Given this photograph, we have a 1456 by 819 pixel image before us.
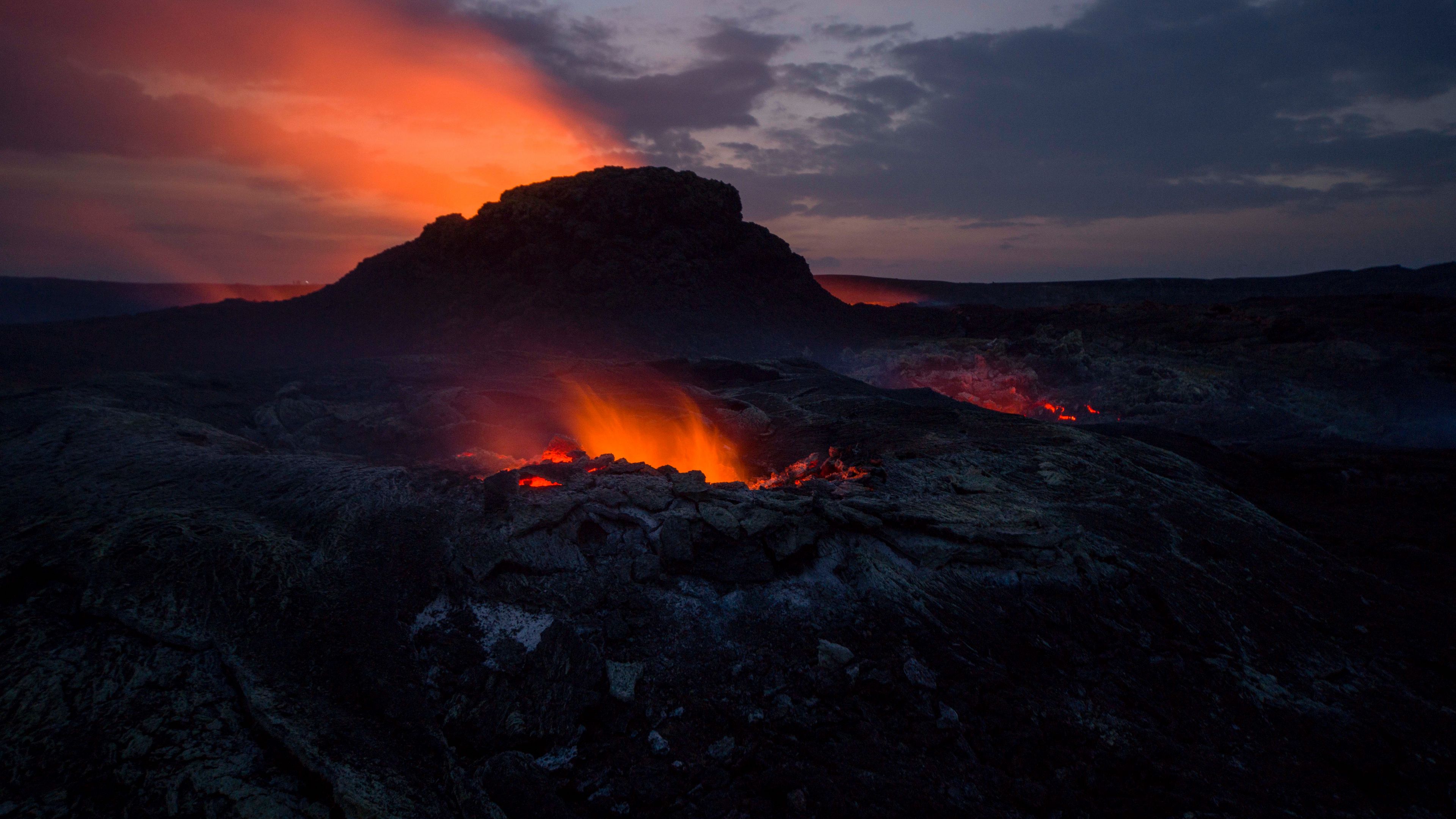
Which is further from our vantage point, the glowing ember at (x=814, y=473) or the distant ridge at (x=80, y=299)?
the distant ridge at (x=80, y=299)

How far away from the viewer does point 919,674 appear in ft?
15.7

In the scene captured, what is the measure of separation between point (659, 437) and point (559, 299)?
14.7 m

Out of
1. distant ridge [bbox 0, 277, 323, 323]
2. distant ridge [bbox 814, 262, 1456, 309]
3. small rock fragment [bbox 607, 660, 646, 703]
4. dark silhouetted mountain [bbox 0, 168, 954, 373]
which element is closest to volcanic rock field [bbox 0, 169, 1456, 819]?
small rock fragment [bbox 607, 660, 646, 703]

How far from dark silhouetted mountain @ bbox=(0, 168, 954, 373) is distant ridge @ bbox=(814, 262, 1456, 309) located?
7.43 meters

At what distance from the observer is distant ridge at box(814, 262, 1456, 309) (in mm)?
33812

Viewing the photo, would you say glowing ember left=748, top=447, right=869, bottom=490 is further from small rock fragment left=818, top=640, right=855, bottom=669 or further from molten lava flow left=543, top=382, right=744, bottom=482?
small rock fragment left=818, top=640, right=855, bottom=669

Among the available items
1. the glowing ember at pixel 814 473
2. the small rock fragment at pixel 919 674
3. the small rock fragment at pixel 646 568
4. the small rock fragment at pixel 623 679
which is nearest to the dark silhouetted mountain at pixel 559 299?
the glowing ember at pixel 814 473

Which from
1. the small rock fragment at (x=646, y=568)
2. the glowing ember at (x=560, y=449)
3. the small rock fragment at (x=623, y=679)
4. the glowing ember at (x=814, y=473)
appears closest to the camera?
the small rock fragment at (x=623, y=679)

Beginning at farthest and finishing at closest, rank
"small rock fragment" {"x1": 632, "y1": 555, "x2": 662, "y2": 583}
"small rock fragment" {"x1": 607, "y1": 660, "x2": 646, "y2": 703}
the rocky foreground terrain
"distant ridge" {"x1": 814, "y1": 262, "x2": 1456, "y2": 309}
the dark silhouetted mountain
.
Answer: "distant ridge" {"x1": 814, "y1": 262, "x2": 1456, "y2": 309}, the dark silhouetted mountain, "small rock fragment" {"x1": 632, "y1": 555, "x2": 662, "y2": 583}, "small rock fragment" {"x1": 607, "y1": 660, "x2": 646, "y2": 703}, the rocky foreground terrain

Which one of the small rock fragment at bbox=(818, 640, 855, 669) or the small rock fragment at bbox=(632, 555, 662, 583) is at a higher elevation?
the small rock fragment at bbox=(632, 555, 662, 583)

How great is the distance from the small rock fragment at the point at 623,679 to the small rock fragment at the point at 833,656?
2.06 ft

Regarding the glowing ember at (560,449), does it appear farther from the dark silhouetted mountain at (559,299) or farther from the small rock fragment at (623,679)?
the dark silhouetted mountain at (559,299)

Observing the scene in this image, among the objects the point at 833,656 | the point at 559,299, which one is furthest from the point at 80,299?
the point at 833,656

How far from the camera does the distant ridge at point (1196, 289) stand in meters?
33.8
